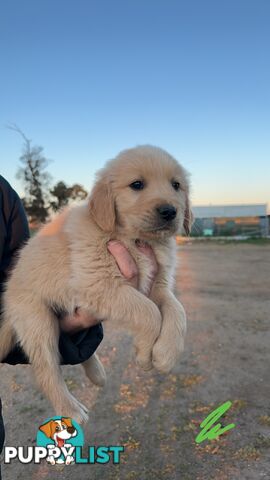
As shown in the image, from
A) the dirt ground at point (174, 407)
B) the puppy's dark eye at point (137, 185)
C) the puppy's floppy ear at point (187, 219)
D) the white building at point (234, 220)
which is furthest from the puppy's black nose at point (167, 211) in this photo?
the white building at point (234, 220)

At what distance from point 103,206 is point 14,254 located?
68cm

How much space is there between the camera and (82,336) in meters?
2.50

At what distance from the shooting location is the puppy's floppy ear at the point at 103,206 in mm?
2430

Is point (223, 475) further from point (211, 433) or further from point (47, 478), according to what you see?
point (47, 478)

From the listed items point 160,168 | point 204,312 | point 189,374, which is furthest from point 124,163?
point 204,312

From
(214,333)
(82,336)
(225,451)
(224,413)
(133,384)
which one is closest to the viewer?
(82,336)

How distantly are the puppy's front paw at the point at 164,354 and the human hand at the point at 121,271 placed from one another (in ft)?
1.25

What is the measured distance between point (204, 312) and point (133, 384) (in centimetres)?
354

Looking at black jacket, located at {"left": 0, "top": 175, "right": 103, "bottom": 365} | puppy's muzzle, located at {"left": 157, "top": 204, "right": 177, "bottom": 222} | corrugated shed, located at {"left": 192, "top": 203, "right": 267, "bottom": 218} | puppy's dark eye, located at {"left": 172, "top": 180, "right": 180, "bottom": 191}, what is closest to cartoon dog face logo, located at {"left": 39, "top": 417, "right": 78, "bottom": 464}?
black jacket, located at {"left": 0, "top": 175, "right": 103, "bottom": 365}

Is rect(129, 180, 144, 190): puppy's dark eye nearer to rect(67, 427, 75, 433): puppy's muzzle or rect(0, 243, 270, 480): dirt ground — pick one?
rect(67, 427, 75, 433): puppy's muzzle

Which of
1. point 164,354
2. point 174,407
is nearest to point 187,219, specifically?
point 164,354

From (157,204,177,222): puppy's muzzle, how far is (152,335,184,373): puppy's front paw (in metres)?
0.69

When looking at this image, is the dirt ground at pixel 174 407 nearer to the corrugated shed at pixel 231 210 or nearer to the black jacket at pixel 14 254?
the black jacket at pixel 14 254

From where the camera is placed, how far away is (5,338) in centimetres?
252
